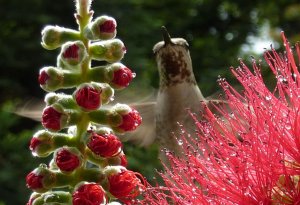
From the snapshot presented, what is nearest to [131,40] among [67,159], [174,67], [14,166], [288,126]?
[14,166]

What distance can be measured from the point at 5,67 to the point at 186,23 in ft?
7.22

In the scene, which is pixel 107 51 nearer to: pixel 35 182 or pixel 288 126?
pixel 35 182

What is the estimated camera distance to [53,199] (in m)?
1.34

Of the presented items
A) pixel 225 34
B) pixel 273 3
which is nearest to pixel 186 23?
pixel 225 34

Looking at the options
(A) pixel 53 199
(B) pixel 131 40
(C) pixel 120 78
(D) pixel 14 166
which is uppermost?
(C) pixel 120 78

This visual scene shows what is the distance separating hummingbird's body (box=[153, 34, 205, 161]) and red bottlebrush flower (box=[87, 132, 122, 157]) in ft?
3.29

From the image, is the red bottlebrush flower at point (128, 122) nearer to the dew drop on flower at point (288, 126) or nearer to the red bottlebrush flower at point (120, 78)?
the red bottlebrush flower at point (120, 78)

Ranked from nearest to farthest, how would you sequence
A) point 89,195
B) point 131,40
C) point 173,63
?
point 89,195, point 173,63, point 131,40

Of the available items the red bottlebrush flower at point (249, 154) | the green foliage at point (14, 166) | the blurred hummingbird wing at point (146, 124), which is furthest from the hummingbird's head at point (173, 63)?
the green foliage at point (14, 166)

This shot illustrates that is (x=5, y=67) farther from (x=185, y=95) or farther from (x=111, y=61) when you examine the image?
(x=111, y=61)

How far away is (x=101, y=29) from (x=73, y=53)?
0.07 m

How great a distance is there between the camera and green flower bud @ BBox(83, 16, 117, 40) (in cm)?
138

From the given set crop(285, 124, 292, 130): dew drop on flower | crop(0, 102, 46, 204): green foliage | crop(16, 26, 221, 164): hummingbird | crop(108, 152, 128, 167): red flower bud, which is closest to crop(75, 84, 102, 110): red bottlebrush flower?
crop(108, 152, 128, 167): red flower bud

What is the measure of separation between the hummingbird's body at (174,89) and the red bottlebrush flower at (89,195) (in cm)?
104
